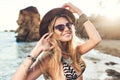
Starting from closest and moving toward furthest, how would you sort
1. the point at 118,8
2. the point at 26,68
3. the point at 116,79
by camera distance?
1. the point at 26,68
2. the point at 116,79
3. the point at 118,8

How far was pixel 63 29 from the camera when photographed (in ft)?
9.59

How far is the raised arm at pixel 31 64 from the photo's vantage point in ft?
8.63

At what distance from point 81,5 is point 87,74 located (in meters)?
3.15

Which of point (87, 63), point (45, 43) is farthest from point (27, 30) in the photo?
point (45, 43)

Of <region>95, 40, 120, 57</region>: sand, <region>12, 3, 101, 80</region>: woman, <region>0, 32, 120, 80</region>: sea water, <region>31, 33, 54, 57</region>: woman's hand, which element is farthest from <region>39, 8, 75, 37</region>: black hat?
<region>95, 40, 120, 57</region>: sand

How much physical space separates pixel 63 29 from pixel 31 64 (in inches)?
17.6

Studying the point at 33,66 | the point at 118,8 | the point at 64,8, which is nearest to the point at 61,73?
the point at 33,66

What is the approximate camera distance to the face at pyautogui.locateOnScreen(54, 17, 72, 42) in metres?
2.91

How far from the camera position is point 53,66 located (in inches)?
111

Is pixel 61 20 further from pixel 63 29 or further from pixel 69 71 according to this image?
pixel 69 71

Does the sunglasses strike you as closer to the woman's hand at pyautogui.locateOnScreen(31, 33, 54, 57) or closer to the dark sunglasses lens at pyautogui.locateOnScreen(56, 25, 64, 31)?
the dark sunglasses lens at pyautogui.locateOnScreen(56, 25, 64, 31)

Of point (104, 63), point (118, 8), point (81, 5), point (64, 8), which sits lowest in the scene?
point (104, 63)

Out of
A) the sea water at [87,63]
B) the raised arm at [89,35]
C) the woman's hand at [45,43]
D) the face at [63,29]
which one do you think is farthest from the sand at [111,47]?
the woman's hand at [45,43]

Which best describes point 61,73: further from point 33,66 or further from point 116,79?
point 116,79
